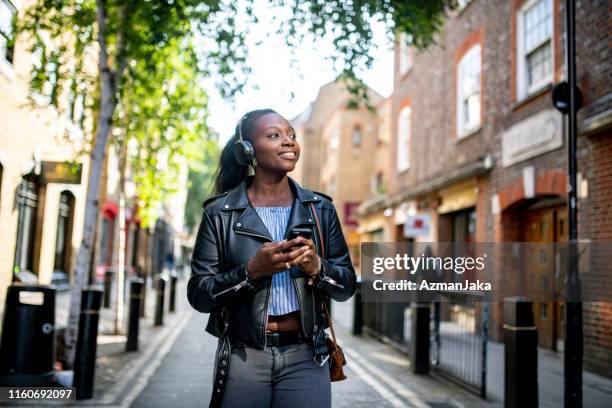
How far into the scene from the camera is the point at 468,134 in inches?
505

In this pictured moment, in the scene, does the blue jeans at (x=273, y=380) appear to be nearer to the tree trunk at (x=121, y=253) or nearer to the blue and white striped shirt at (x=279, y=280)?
the blue and white striped shirt at (x=279, y=280)

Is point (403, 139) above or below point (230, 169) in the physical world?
above

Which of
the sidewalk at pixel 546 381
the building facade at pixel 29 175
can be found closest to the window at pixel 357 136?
the building facade at pixel 29 175

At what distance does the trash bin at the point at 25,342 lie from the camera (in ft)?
18.3

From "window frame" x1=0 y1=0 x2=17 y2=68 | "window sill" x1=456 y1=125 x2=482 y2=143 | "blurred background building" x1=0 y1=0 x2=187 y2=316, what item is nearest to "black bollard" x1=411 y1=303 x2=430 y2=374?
"blurred background building" x1=0 y1=0 x2=187 y2=316

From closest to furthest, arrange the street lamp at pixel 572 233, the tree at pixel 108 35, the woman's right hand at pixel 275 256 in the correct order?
the woman's right hand at pixel 275 256, the street lamp at pixel 572 233, the tree at pixel 108 35

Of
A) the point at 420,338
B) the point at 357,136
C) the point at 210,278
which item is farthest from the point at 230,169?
the point at 357,136

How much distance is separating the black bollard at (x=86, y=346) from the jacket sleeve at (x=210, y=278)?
389 cm

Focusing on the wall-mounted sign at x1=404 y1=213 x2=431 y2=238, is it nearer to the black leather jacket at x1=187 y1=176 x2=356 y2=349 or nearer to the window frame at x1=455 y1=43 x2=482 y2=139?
the window frame at x1=455 y1=43 x2=482 y2=139

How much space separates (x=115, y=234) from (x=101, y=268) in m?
1.52

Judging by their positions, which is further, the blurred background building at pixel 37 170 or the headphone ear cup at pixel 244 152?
the blurred background building at pixel 37 170

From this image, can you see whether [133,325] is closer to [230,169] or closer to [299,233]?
[230,169]

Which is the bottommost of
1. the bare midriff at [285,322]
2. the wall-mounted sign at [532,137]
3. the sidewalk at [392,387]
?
the sidewalk at [392,387]

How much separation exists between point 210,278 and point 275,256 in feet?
1.27
